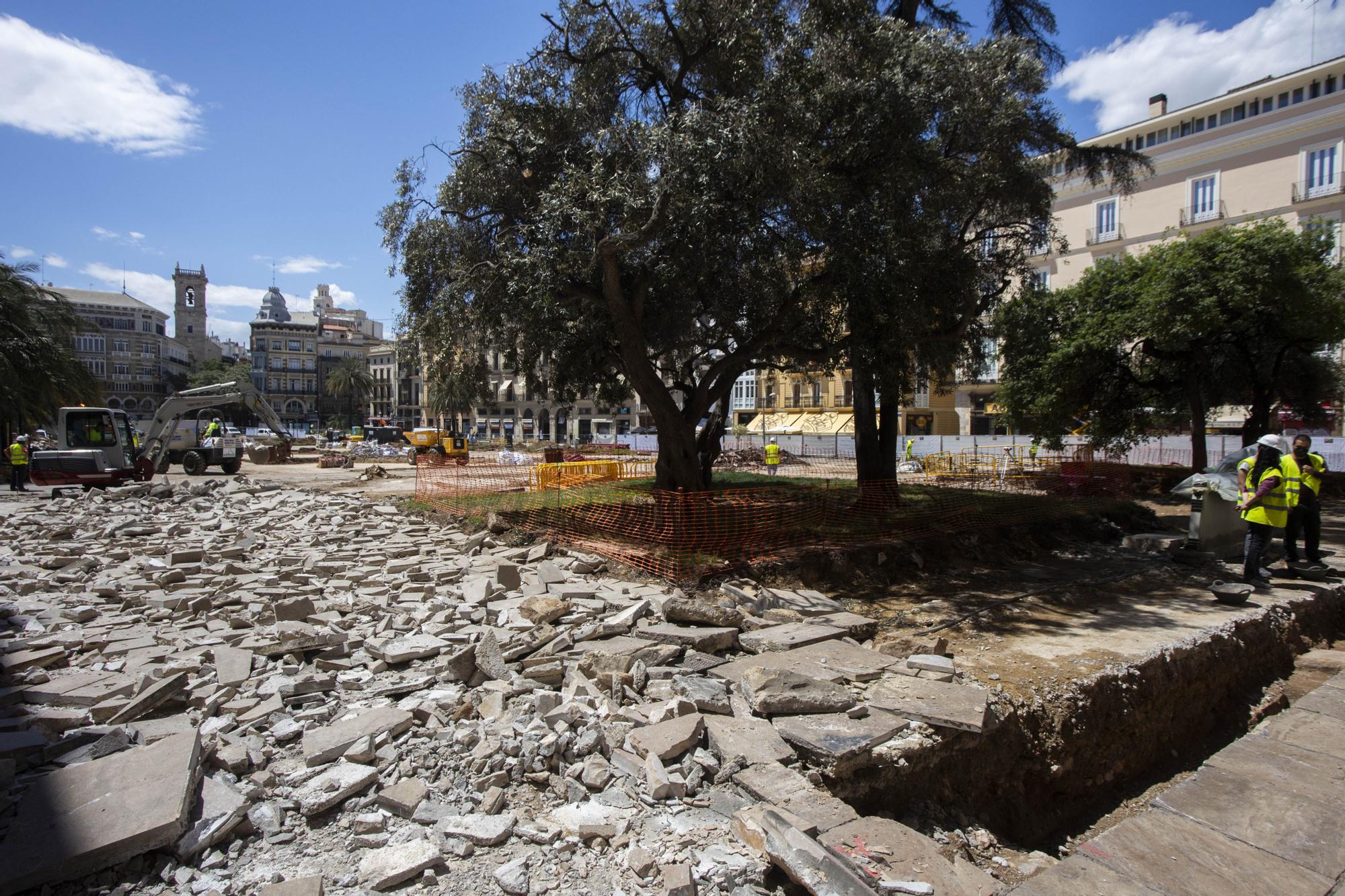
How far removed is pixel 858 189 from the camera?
9.63 m

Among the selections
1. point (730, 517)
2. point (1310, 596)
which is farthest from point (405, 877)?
point (1310, 596)

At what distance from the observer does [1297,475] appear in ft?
26.0

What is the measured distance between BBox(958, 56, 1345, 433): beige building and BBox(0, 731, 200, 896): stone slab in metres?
27.8

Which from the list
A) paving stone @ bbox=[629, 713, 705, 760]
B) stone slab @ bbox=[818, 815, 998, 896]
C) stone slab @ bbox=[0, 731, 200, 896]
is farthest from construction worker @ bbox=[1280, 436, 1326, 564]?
stone slab @ bbox=[0, 731, 200, 896]

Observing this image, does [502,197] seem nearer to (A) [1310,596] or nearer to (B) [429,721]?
(B) [429,721]

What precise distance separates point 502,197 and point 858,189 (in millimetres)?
5462

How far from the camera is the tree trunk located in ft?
56.2

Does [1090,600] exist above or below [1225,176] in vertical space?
below

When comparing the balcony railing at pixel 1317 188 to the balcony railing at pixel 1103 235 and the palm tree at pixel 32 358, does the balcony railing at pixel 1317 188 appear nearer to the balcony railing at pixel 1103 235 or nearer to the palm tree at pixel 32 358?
the balcony railing at pixel 1103 235

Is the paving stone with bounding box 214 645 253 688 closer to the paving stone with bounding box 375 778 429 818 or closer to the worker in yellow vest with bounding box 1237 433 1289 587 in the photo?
the paving stone with bounding box 375 778 429 818

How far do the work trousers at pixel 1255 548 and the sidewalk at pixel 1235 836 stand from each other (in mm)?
4580

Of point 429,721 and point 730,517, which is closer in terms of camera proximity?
point 429,721

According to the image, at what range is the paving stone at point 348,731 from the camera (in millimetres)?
3775

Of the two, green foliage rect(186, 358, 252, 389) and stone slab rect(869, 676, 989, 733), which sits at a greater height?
green foliage rect(186, 358, 252, 389)
